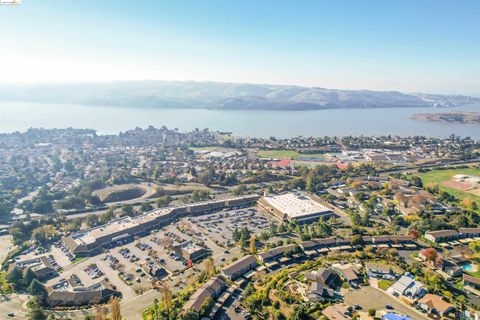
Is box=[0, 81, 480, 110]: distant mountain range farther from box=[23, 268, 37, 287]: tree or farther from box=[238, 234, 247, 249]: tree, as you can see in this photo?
box=[23, 268, 37, 287]: tree

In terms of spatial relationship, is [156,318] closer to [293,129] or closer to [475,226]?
[475,226]

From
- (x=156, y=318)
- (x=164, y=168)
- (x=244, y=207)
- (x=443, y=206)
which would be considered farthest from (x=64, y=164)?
(x=443, y=206)

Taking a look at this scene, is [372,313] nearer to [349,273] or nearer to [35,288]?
[349,273]

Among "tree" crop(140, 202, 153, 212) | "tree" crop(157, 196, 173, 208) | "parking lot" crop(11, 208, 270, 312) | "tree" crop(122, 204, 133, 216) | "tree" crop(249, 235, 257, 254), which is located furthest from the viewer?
"tree" crop(157, 196, 173, 208)

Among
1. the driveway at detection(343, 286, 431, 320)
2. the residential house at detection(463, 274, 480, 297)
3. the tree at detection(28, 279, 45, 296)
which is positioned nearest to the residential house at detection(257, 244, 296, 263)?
the driveway at detection(343, 286, 431, 320)

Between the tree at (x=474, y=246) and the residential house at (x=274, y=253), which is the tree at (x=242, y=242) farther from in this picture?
the tree at (x=474, y=246)
